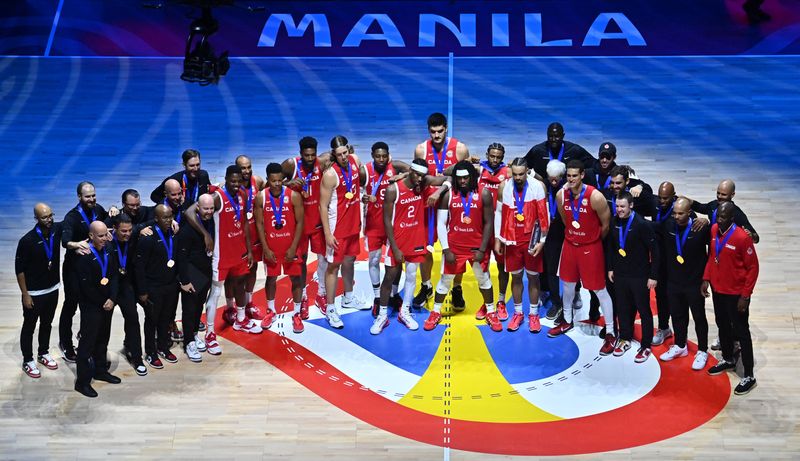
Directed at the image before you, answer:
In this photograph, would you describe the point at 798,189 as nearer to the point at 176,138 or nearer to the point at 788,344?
the point at 788,344

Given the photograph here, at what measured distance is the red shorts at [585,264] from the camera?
29.7 feet

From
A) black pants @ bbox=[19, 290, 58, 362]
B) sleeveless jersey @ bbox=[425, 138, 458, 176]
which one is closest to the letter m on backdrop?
sleeveless jersey @ bbox=[425, 138, 458, 176]

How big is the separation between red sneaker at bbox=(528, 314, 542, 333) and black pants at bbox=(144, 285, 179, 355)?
122 inches

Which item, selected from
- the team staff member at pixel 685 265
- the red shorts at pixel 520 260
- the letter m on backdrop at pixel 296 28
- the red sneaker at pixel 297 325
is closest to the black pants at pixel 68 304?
the red sneaker at pixel 297 325

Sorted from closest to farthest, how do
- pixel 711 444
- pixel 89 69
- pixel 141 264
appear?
pixel 711 444 → pixel 141 264 → pixel 89 69

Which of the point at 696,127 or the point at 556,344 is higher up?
the point at 696,127

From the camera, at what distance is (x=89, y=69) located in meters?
14.8

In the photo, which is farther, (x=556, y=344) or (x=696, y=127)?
(x=696, y=127)

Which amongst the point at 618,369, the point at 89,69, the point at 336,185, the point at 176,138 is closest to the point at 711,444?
the point at 618,369

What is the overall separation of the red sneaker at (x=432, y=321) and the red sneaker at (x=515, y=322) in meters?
0.64

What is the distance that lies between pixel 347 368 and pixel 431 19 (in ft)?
25.6

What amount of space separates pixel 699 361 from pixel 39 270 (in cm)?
544

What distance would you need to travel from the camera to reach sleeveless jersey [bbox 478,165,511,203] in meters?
9.46

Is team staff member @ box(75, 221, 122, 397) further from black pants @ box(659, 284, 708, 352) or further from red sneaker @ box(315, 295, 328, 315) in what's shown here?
black pants @ box(659, 284, 708, 352)
